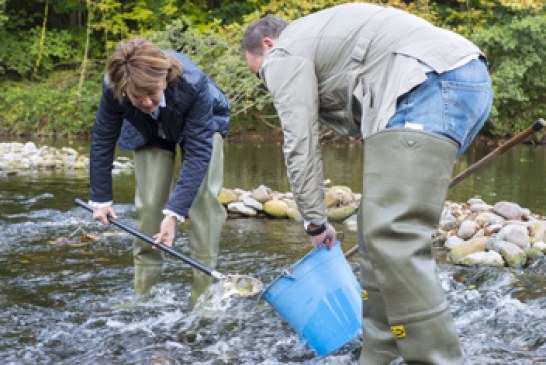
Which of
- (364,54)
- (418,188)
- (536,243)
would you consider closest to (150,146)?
Answer: (364,54)

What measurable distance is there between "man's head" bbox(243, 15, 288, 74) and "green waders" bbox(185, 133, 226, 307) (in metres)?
0.89

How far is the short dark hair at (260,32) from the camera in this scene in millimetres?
2812

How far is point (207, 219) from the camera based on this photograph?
3697 millimetres

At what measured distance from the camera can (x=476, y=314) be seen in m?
3.85

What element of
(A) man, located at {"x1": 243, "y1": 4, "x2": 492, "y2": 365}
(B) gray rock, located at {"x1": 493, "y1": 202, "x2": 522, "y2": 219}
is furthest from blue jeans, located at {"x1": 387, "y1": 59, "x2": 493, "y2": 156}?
(B) gray rock, located at {"x1": 493, "y1": 202, "x2": 522, "y2": 219}

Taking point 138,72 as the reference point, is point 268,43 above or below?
above

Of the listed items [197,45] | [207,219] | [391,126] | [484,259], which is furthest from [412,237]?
[197,45]

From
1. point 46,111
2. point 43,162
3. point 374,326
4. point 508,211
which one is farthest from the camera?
point 46,111

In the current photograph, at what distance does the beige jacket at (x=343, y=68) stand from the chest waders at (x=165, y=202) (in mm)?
1105

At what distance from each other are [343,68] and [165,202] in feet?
5.19

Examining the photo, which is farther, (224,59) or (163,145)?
(224,59)

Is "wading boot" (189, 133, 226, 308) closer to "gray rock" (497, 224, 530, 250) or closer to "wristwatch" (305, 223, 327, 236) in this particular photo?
"wristwatch" (305, 223, 327, 236)

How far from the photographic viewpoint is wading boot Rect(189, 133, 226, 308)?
3.67m

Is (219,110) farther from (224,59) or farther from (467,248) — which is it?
(224,59)
